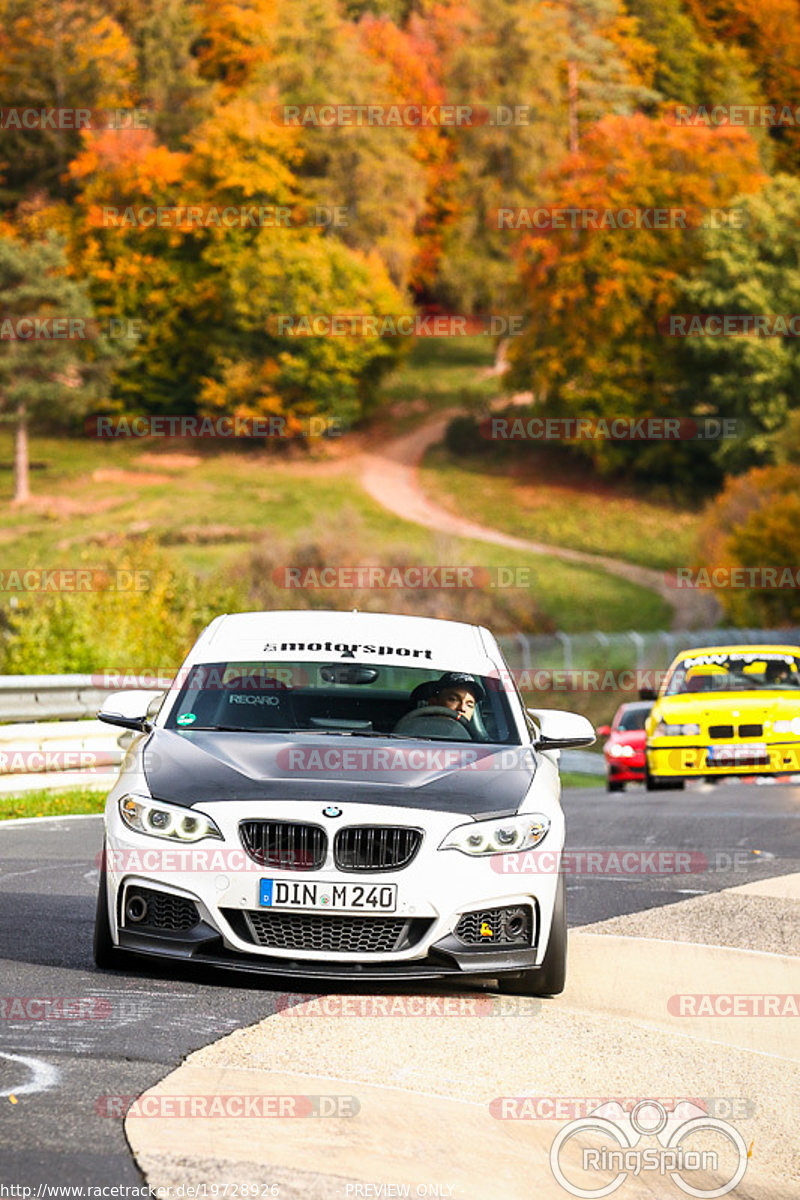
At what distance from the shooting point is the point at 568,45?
106938 millimetres

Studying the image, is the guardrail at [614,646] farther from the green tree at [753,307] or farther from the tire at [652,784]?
the green tree at [753,307]

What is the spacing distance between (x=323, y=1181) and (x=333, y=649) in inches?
183

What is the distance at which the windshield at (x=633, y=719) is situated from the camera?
80.8ft

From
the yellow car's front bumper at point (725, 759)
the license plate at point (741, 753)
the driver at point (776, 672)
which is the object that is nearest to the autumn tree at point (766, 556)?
the driver at point (776, 672)

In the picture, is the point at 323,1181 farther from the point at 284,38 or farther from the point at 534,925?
the point at 284,38

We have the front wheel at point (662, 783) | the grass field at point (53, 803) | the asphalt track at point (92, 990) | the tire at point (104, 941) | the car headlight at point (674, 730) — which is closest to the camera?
the asphalt track at point (92, 990)

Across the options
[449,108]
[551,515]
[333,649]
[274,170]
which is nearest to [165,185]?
[274,170]

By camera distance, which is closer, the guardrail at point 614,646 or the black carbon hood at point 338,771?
the black carbon hood at point 338,771

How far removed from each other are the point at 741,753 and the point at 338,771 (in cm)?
1325

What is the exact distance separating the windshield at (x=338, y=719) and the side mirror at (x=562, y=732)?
14 cm

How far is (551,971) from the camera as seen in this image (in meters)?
8.45

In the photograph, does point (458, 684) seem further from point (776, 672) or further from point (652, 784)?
point (776, 672)

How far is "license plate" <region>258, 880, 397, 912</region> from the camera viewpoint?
7980 mm

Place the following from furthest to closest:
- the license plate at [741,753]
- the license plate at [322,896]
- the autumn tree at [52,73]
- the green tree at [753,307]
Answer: the autumn tree at [52,73], the green tree at [753,307], the license plate at [741,753], the license plate at [322,896]
